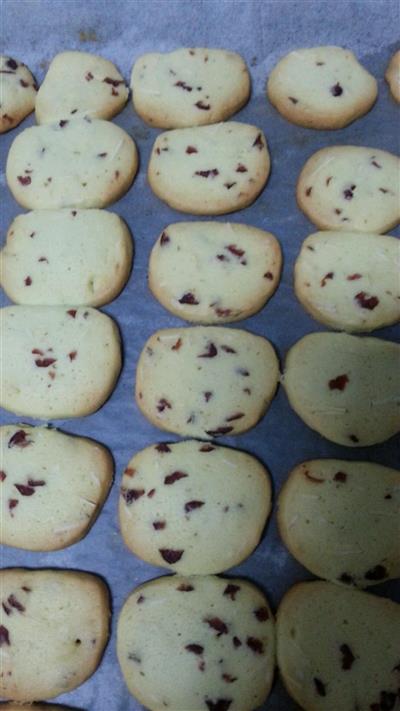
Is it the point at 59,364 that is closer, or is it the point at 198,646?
the point at 198,646

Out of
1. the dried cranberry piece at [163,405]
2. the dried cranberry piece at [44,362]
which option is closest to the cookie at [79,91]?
the dried cranberry piece at [44,362]

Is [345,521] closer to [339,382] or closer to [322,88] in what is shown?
[339,382]

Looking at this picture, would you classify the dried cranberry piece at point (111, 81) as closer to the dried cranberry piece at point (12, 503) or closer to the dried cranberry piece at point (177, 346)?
the dried cranberry piece at point (177, 346)

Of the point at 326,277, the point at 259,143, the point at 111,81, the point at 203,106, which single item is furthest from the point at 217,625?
the point at 111,81

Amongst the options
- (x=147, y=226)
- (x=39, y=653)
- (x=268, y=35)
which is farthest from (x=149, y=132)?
(x=39, y=653)

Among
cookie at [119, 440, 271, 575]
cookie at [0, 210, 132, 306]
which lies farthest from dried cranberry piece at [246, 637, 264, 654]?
cookie at [0, 210, 132, 306]

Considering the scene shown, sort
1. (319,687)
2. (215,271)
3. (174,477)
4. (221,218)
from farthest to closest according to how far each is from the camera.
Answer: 1. (221,218)
2. (215,271)
3. (174,477)
4. (319,687)

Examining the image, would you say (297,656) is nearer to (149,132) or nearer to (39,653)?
(39,653)
